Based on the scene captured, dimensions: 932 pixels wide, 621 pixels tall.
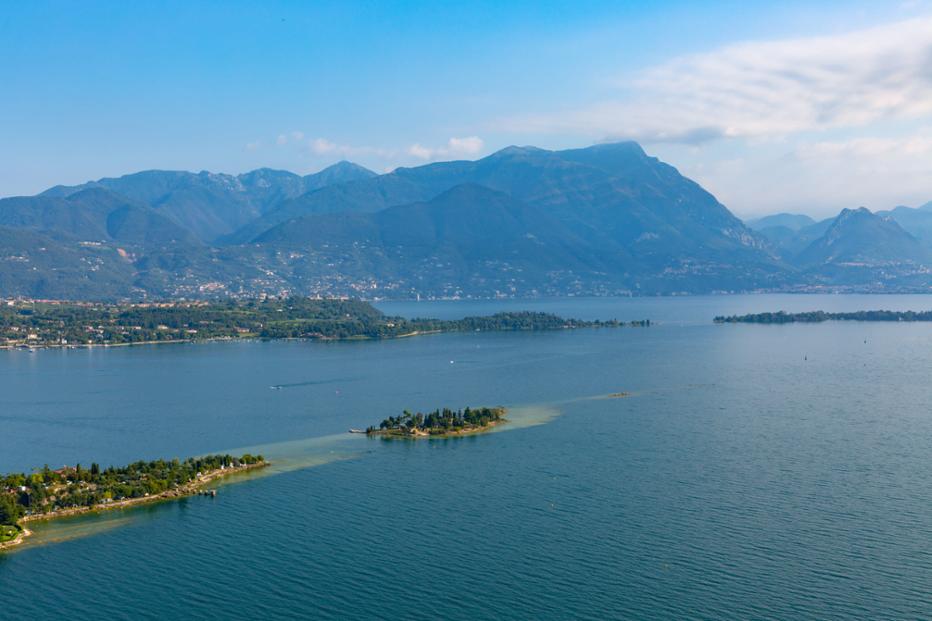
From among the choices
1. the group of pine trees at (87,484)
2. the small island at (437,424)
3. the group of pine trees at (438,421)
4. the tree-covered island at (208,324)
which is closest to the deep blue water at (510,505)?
the group of pine trees at (87,484)

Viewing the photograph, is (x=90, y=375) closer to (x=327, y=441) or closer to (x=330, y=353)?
(x=330, y=353)

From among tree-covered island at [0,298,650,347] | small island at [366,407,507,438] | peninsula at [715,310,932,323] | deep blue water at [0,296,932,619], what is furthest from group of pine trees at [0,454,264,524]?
peninsula at [715,310,932,323]

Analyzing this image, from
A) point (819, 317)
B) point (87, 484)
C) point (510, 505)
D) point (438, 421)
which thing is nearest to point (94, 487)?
point (87, 484)

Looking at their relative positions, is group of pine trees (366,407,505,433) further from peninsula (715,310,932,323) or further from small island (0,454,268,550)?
peninsula (715,310,932,323)

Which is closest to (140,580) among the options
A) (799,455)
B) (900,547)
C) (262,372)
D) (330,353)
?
(900,547)

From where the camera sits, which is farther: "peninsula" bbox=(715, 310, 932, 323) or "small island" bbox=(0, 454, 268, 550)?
"peninsula" bbox=(715, 310, 932, 323)

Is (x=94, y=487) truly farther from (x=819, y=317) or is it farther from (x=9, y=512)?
(x=819, y=317)

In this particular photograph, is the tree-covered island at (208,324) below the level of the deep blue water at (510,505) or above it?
above

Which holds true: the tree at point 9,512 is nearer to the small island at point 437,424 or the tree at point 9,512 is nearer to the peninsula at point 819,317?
the small island at point 437,424
